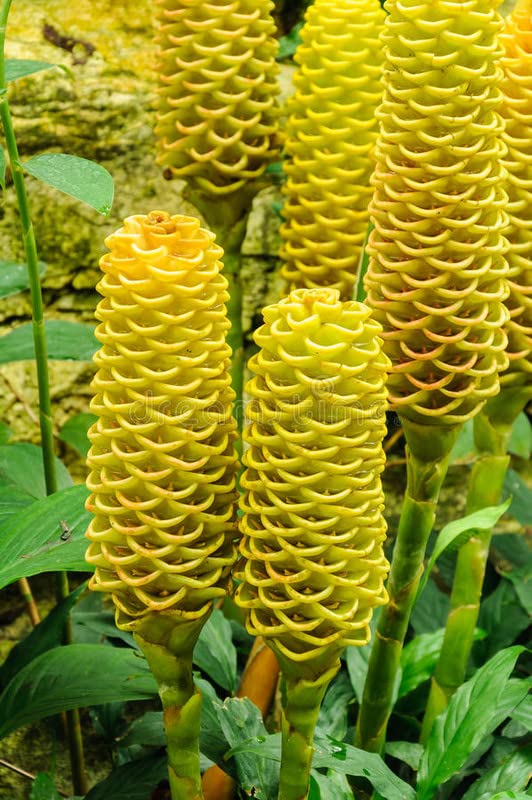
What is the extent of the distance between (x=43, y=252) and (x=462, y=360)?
2.92 feet

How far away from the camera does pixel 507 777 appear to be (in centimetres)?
106

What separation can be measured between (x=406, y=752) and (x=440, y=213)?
0.70 meters

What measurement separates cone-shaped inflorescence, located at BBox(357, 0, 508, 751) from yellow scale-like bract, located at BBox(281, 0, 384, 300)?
0.70 ft

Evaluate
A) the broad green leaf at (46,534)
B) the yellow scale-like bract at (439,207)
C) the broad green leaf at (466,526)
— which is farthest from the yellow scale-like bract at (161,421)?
the broad green leaf at (466,526)

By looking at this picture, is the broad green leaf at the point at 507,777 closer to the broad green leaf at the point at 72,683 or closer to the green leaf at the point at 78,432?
the broad green leaf at the point at 72,683

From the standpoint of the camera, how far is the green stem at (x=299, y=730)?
2.63 feet

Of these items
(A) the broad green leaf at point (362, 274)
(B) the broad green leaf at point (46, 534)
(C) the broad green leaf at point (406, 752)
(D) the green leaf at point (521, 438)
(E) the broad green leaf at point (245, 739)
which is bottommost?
(C) the broad green leaf at point (406, 752)

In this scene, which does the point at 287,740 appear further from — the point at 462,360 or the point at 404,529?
the point at 462,360

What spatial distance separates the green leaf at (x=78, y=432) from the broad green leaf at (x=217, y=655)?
330mm

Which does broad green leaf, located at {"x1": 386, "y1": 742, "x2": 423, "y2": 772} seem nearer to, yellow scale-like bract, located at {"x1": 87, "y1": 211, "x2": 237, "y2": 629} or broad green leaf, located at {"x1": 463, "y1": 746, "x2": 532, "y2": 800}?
broad green leaf, located at {"x1": 463, "y1": 746, "x2": 532, "y2": 800}

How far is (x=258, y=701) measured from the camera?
3.77 ft

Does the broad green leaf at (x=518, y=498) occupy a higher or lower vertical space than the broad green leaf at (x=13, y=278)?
lower

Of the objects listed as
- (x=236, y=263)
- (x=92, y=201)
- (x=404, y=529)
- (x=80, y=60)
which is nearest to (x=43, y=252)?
(x=80, y=60)

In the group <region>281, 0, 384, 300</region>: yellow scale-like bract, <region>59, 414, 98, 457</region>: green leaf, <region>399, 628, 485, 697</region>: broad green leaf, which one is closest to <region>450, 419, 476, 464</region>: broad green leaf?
<region>399, 628, 485, 697</region>: broad green leaf
